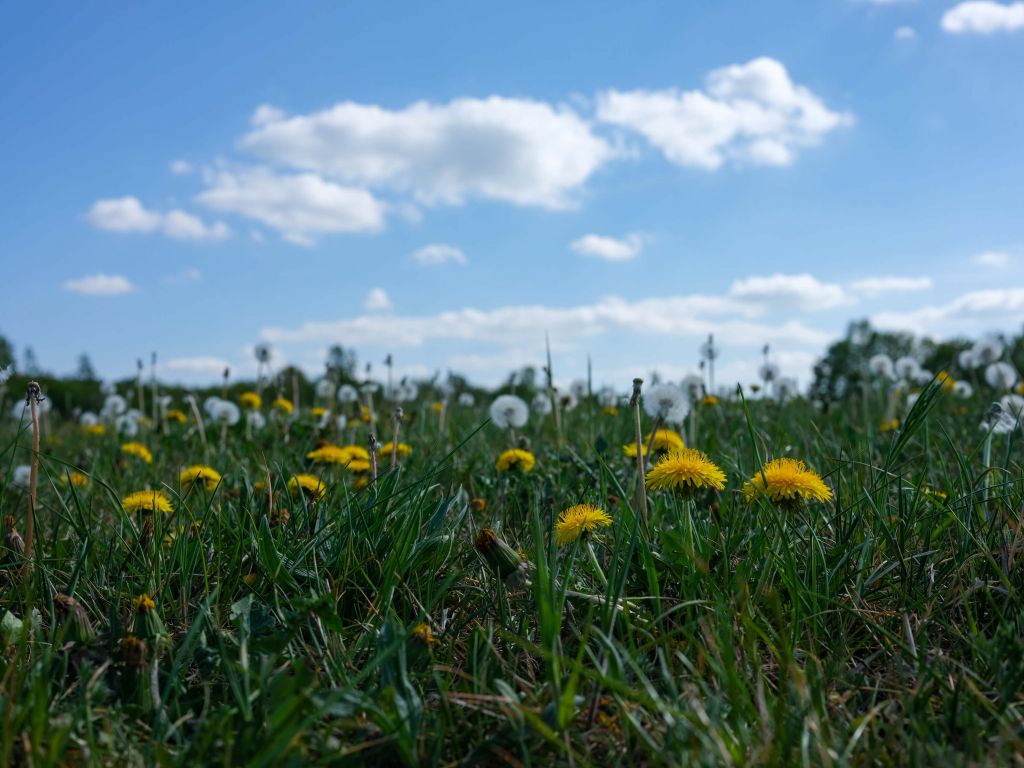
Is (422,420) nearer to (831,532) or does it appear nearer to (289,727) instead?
(831,532)

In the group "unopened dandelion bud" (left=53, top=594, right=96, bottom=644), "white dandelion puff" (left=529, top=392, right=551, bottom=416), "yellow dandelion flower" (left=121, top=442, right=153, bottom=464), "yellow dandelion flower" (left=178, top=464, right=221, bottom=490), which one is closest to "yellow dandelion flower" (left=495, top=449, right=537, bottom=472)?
"yellow dandelion flower" (left=178, top=464, right=221, bottom=490)

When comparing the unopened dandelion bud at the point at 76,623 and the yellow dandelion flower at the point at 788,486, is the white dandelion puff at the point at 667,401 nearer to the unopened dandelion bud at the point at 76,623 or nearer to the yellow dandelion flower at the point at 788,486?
the yellow dandelion flower at the point at 788,486

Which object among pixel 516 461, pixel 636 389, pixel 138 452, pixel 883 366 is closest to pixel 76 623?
pixel 636 389

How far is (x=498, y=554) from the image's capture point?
191 centimetres

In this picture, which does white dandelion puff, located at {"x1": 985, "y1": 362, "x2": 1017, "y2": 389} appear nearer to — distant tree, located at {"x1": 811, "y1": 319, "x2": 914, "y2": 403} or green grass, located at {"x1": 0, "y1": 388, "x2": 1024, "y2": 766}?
Answer: green grass, located at {"x1": 0, "y1": 388, "x2": 1024, "y2": 766}

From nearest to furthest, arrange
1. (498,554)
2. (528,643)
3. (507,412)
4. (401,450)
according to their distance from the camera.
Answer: (528,643) → (498,554) → (401,450) → (507,412)

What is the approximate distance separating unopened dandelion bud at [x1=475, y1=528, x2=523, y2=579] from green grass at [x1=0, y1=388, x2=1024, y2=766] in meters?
0.05

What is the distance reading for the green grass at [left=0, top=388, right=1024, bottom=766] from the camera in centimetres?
142

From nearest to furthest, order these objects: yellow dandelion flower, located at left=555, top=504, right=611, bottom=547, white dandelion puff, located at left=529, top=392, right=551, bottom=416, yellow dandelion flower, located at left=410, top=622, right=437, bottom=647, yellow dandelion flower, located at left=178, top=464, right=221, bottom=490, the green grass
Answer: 1. the green grass
2. yellow dandelion flower, located at left=410, top=622, right=437, bottom=647
3. yellow dandelion flower, located at left=555, top=504, right=611, bottom=547
4. yellow dandelion flower, located at left=178, top=464, right=221, bottom=490
5. white dandelion puff, located at left=529, top=392, right=551, bottom=416

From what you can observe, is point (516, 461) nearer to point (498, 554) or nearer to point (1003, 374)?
point (498, 554)

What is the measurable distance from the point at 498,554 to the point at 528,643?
343 millimetres

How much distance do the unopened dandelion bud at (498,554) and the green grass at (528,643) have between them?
46 millimetres

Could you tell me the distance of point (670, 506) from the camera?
2.67 m

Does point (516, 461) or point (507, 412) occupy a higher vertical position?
point (507, 412)
